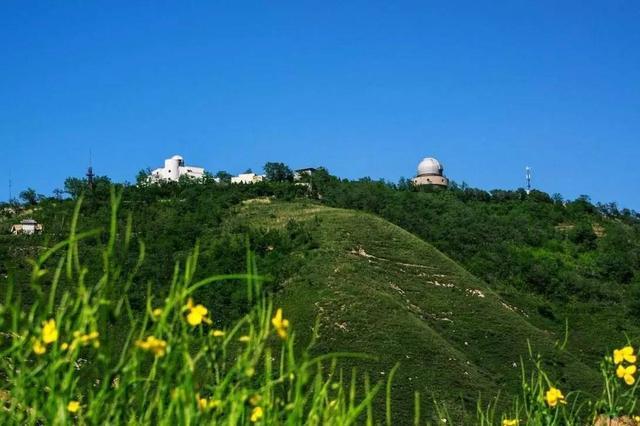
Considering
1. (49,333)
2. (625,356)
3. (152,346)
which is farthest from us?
(625,356)

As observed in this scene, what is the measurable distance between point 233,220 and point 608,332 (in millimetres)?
20630

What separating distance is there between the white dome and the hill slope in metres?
40.9

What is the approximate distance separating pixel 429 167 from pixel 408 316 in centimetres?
5656

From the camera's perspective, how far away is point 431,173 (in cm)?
8862

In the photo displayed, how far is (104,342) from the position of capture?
9.53 ft

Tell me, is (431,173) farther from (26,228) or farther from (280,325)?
(280,325)

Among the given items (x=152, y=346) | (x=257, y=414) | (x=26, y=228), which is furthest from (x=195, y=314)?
(x=26, y=228)

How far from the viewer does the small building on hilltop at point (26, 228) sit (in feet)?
160

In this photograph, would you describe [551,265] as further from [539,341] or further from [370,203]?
[539,341]

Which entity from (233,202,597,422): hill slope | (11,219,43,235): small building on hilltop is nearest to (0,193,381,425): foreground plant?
(233,202,597,422): hill slope

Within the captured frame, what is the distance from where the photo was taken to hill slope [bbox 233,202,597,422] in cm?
2829

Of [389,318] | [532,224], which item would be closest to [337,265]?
[389,318]

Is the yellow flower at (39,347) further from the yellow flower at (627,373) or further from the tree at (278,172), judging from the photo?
the tree at (278,172)

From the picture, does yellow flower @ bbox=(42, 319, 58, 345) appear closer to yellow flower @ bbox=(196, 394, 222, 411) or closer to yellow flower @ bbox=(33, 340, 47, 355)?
yellow flower @ bbox=(33, 340, 47, 355)
